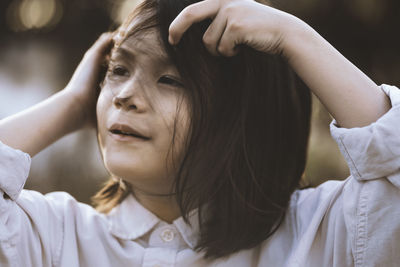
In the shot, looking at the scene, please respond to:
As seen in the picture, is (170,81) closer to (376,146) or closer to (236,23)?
(236,23)

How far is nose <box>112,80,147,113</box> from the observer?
3.06 ft

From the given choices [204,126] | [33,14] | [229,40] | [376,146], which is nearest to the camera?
[376,146]

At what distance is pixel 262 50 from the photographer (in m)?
0.90

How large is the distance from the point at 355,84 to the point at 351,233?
28cm

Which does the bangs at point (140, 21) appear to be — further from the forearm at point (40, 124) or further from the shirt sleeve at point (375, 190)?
the shirt sleeve at point (375, 190)

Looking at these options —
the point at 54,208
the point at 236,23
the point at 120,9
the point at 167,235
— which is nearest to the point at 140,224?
the point at 167,235

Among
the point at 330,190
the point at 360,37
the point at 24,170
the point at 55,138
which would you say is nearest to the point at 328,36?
the point at 360,37

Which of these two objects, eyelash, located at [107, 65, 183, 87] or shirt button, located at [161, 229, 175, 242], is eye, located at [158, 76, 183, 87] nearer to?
eyelash, located at [107, 65, 183, 87]

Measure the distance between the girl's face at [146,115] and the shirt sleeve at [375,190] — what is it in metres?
0.36

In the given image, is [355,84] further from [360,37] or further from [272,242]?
[360,37]

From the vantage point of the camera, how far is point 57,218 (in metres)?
0.99

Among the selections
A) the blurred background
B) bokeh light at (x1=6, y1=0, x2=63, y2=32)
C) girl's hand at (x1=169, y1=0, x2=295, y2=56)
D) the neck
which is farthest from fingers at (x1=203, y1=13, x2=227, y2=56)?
bokeh light at (x1=6, y1=0, x2=63, y2=32)

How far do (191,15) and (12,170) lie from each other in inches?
18.3

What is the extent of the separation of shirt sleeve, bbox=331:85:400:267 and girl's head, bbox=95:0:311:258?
25 cm
